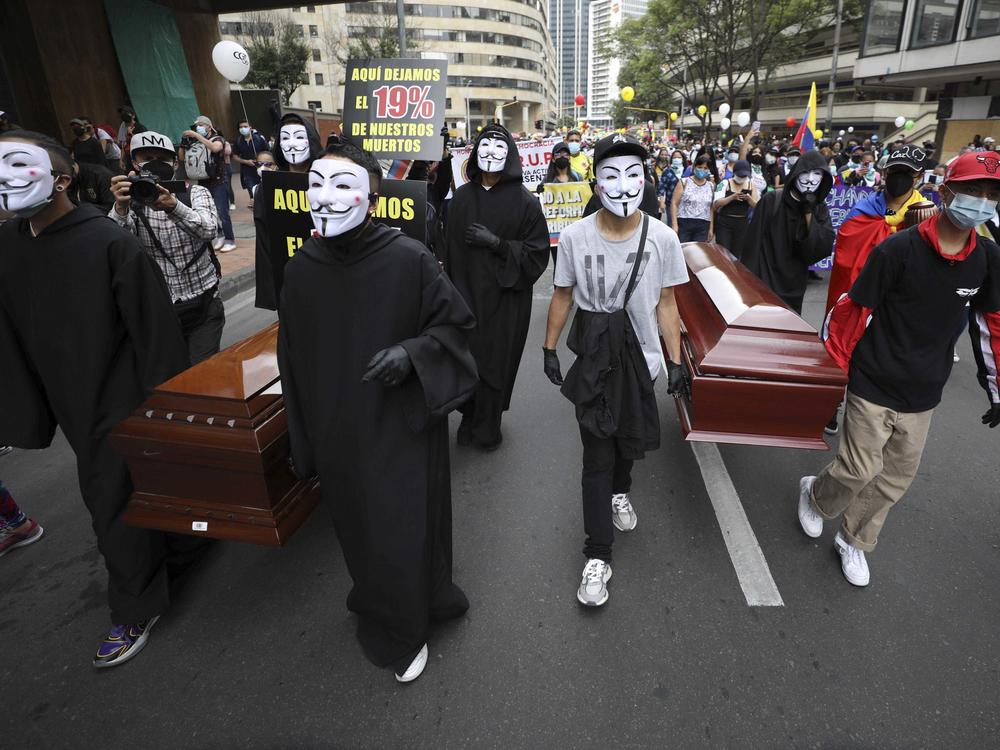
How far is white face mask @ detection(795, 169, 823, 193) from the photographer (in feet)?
12.7

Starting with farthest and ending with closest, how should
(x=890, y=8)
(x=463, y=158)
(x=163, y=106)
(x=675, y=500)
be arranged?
1. (x=890, y=8)
2. (x=163, y=106)
3. (x=463, y=158)
4. (x=675, y=500)

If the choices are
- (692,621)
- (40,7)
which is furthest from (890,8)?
(692,621)

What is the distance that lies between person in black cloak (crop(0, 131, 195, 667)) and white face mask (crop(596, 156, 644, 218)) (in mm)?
1845

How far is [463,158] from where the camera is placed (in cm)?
761

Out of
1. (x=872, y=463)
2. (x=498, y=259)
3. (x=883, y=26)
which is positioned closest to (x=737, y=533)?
(x=872, y=463)

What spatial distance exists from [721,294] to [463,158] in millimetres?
5262

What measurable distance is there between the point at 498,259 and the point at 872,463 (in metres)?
2.31

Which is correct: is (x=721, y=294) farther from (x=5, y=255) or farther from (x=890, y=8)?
(x=890, y=8)

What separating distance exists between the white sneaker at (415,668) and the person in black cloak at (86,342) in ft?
3.60

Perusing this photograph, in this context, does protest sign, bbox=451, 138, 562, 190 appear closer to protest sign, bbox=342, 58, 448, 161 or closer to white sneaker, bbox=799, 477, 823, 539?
protest sign, bbox=342, 58, 448, 161

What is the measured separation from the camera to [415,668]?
7.22 feet

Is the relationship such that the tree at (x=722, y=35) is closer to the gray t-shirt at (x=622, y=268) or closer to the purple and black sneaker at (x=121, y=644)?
the gray t-shirt at (x=622, y=268)

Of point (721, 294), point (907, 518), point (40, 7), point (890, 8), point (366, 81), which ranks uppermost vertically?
point (890, 8)

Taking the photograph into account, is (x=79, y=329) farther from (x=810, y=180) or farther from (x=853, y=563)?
(x=810, y=180)
